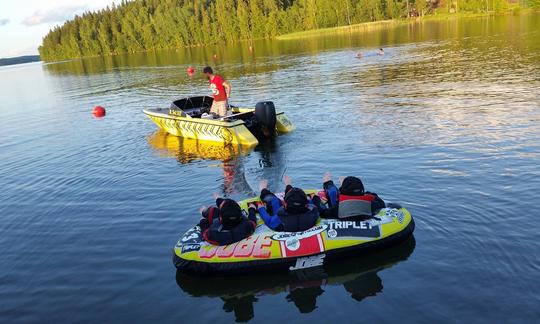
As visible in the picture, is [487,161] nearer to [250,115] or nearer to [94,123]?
[250,115]

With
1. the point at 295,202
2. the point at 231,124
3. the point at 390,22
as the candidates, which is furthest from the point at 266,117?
the point at 390,22

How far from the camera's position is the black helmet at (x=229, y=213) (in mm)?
8398

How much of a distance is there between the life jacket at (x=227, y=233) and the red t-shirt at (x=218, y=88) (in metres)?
10.0

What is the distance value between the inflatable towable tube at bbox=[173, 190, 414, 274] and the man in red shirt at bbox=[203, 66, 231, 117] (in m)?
10.1

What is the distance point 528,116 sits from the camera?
16.2 m

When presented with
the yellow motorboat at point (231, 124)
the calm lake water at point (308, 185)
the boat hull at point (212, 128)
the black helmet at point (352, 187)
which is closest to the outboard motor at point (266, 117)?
the yellow motorboat at point (231, 124)

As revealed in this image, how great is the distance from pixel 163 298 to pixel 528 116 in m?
14.3

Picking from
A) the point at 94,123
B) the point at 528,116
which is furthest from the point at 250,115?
the point at 94,123

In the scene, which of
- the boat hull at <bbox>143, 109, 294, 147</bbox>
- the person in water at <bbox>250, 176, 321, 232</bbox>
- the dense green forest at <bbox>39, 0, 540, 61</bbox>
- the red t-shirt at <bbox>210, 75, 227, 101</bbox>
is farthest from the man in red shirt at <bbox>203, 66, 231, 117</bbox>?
the dense green forest at <bbox>39, 0, 540, 61</bbox>

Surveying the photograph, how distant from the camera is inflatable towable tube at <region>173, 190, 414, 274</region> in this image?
27.1ft

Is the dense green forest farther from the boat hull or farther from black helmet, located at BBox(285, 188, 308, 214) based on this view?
black helmet, located at BBox(285, 188, 308, 214)

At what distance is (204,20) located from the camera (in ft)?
417

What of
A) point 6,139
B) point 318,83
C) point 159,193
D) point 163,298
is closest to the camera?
point 163,298

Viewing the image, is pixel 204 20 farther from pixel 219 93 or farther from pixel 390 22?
pixel 219 93
